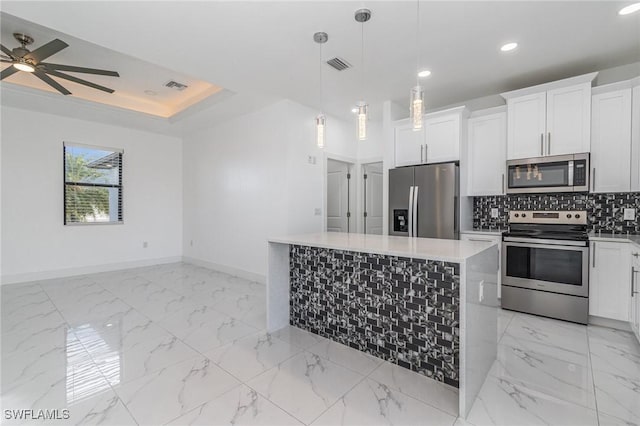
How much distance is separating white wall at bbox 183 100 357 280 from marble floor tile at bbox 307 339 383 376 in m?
1.95

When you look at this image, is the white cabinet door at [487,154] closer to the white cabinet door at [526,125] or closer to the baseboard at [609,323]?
the white cabinet door at [526,125]

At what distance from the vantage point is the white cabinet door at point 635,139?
2.87 metres

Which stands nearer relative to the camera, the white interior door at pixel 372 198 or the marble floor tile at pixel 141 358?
the marble floor tile at pixel 141 358

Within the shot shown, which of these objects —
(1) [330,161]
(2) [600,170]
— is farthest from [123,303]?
(2) [600,170]

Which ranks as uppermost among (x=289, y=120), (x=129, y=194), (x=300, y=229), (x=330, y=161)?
(x=289, y=120)

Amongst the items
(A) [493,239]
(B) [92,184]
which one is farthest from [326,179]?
(B) [92,184]

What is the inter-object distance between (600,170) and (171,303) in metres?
4.99

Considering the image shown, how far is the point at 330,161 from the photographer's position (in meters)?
5.38

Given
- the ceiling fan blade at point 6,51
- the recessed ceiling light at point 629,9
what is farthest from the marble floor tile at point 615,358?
the ceiling fan blade at point 6,51

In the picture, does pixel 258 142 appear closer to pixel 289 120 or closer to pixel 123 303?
pixel 289 120

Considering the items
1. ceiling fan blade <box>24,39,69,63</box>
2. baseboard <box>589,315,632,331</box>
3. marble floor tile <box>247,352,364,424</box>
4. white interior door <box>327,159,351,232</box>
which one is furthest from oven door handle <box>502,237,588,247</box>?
ceiling fan blade <box>24,39,69,63</box>

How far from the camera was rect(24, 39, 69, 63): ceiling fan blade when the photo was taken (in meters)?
2.65

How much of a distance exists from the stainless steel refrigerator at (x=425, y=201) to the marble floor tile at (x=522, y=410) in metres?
1.93

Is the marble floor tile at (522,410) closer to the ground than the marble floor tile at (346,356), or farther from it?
closer to the ground
